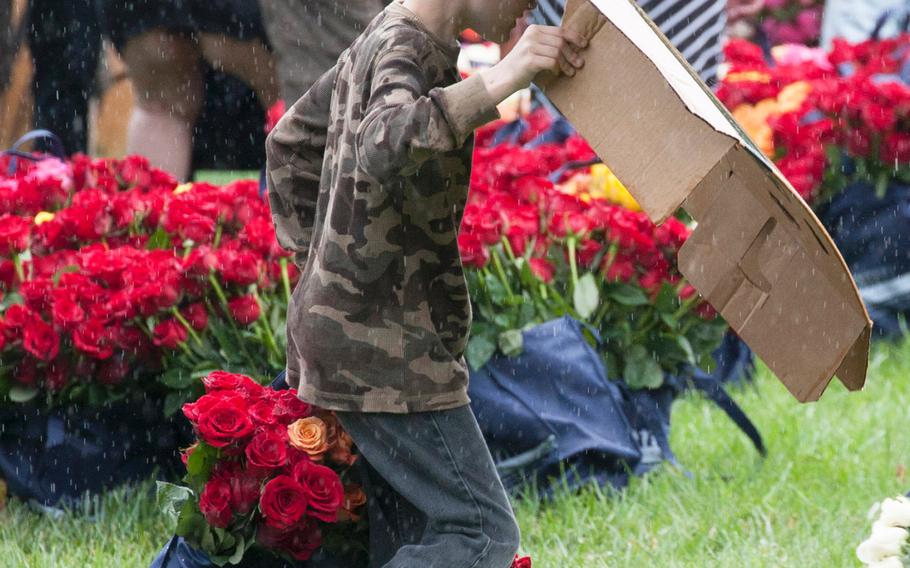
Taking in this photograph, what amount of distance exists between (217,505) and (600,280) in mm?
1574

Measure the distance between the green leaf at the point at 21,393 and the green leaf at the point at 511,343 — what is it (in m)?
1.14

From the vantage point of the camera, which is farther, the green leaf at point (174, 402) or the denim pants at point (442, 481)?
the green leaf at point (174, 402)

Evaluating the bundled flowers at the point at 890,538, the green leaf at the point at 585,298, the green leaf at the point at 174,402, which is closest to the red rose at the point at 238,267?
the green leaf at the point at 174,402

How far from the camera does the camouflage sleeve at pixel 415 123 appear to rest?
2096mm

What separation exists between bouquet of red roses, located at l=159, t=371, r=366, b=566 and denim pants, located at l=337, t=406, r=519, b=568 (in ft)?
0.67

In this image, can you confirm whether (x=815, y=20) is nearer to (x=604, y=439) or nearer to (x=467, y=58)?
(x=467, y=58)

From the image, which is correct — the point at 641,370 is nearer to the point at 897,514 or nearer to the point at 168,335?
the point at 168,335

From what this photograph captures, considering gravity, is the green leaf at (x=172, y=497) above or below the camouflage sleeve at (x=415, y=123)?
below

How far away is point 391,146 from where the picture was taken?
2115 mm

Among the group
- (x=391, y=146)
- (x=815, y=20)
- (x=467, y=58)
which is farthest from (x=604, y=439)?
(x=815, y=20)

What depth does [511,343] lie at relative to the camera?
11.8 ft

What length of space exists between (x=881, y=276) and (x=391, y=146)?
3.59m

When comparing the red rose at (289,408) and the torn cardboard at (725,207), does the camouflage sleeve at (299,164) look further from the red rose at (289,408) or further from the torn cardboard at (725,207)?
the torn cardboard at (725,207)

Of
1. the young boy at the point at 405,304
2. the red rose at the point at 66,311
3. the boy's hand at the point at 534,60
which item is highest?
the boy's hand at the point at 534,60
